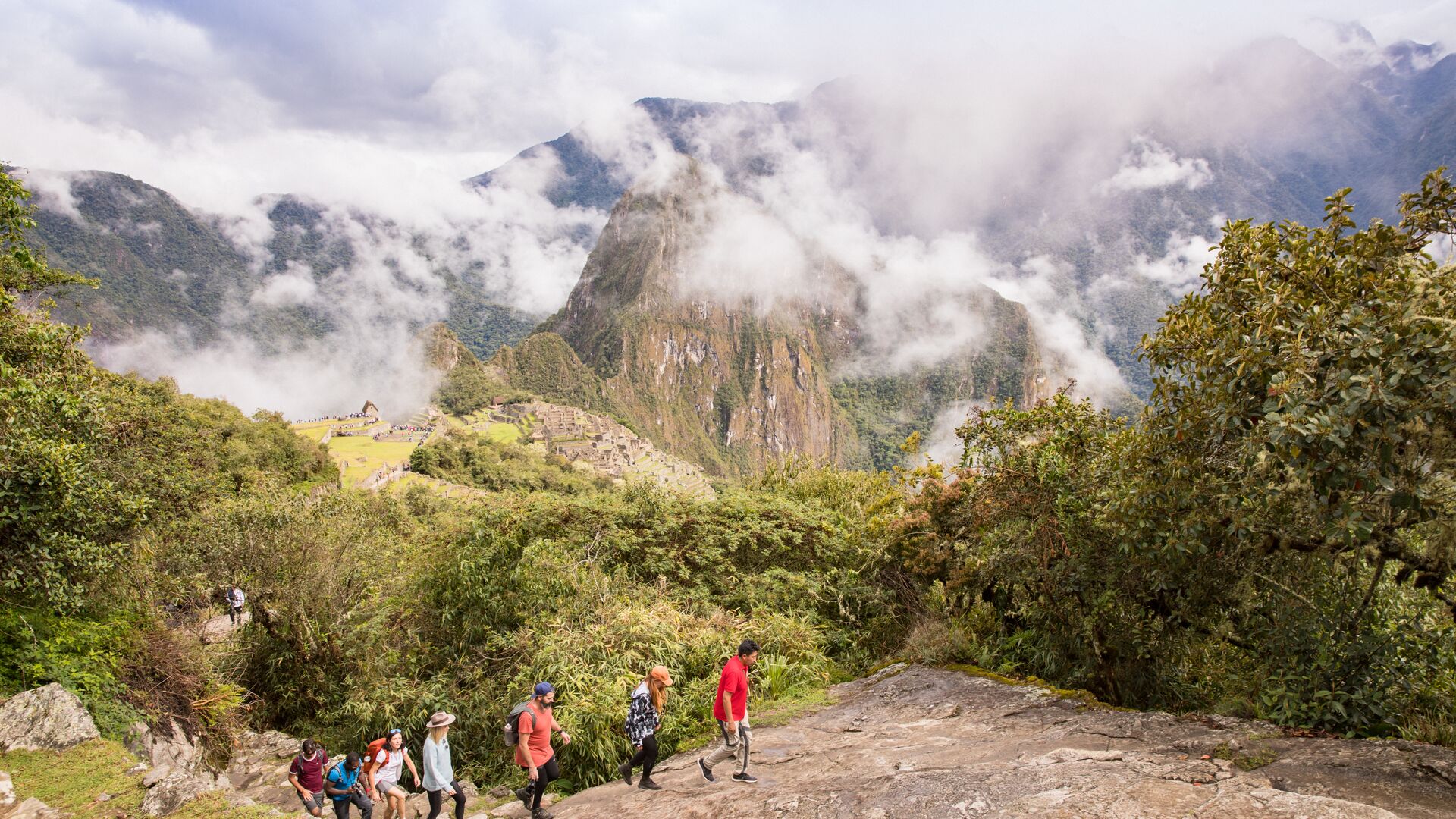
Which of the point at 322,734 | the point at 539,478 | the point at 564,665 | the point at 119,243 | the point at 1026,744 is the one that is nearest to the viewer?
the point at 1026,744

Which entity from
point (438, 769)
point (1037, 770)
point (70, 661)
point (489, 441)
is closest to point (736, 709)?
point (1037, 770)

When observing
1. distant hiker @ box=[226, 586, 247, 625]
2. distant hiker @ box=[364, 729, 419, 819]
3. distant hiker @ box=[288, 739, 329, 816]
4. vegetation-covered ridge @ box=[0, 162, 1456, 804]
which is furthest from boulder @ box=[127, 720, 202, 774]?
distant hiker @ box=[226, 586, 247, 625]

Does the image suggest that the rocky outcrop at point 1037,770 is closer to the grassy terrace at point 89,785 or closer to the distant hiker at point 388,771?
the distant hiker at point 388,771

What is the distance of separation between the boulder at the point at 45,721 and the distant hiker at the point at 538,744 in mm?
6679

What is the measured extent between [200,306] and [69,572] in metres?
228

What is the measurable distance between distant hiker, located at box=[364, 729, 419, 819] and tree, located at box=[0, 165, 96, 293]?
936cm

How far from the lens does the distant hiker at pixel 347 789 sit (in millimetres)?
7918

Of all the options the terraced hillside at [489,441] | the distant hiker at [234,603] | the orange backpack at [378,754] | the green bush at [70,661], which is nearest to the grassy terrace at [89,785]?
the green bush at [70,661]

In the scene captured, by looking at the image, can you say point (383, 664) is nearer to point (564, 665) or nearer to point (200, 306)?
point (564, 665)

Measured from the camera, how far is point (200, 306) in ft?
619

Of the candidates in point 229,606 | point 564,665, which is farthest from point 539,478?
point 564,665

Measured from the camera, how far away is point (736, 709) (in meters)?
6.73

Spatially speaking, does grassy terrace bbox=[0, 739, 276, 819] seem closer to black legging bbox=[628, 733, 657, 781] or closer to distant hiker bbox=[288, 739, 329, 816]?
distant hiker bbox=[288, 739, 329, 816]

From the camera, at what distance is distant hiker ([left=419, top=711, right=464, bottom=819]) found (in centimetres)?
705
